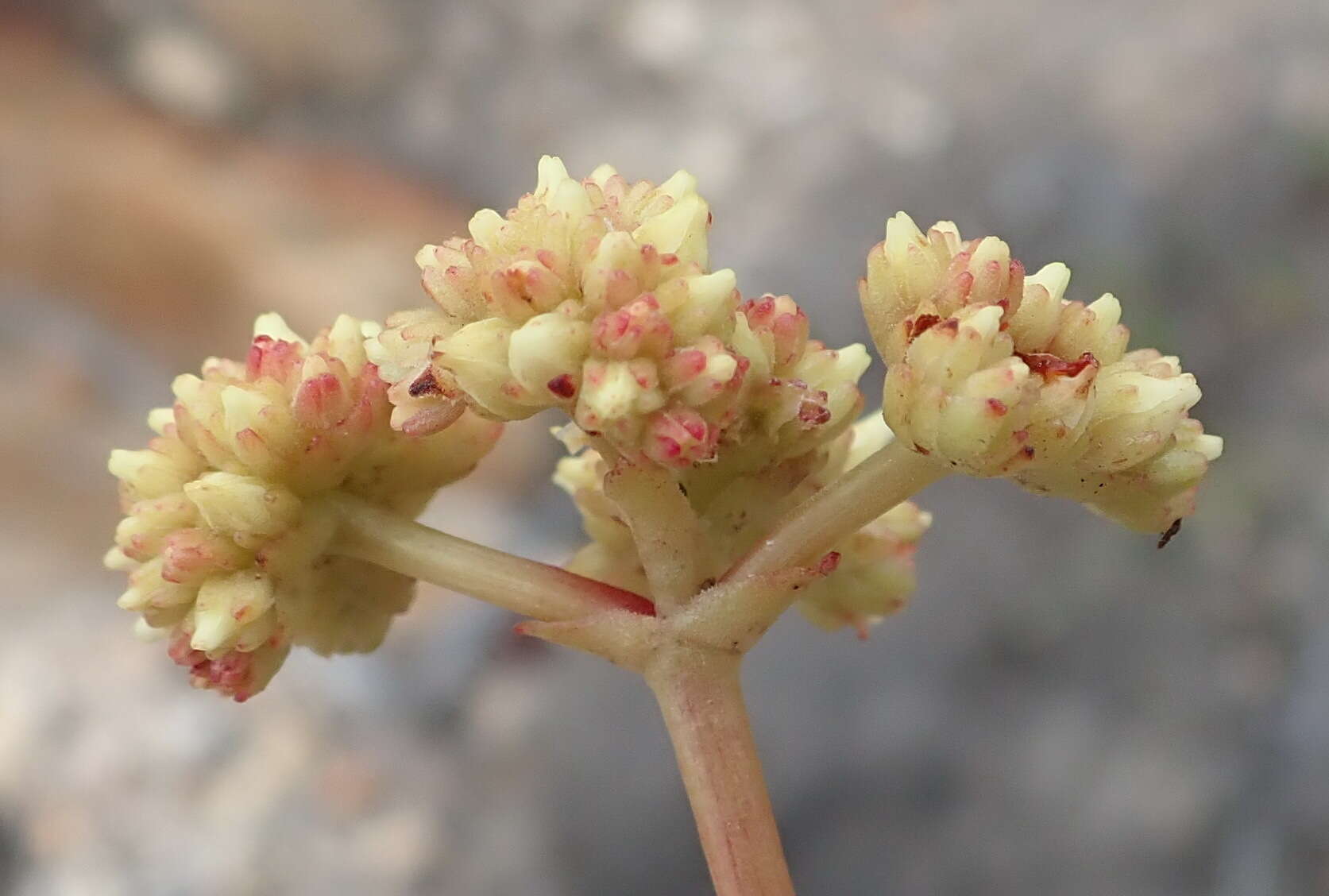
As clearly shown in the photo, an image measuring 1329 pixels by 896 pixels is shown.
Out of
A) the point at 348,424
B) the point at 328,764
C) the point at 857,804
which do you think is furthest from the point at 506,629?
the point at 348,424

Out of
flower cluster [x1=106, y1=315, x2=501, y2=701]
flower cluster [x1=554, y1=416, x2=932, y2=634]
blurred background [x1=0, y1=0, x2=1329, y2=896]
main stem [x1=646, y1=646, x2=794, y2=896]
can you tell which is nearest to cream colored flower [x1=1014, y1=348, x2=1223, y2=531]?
flower cluster [x1=554, y1=416, x2=932, y2=634]

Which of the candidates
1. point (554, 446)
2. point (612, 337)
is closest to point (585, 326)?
point (612, 337)

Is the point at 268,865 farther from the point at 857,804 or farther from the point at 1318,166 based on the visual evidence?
the point at 1318,166

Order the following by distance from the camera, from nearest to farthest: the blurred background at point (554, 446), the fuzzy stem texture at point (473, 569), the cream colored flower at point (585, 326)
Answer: the cream colored flower at point (585, 326) → the fuzzy stem texture at point (473, 569) → the blurred background at point (554, 446)

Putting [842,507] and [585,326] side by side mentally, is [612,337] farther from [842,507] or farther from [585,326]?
[842,507]

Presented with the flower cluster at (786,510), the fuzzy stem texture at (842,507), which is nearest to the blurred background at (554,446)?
the flower cluster at (786,510)

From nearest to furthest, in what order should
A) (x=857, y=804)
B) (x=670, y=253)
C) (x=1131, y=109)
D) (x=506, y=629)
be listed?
1. (x=670, y=253)
2. (x=857, y=804)
3. (x=506, y=629)
4. (x=1131, y=109)

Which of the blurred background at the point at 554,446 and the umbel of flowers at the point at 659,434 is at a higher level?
the blurred background at the point at 554,446

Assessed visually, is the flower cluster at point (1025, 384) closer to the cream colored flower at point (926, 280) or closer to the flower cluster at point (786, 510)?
the cream colored flower at point (926, 280)
